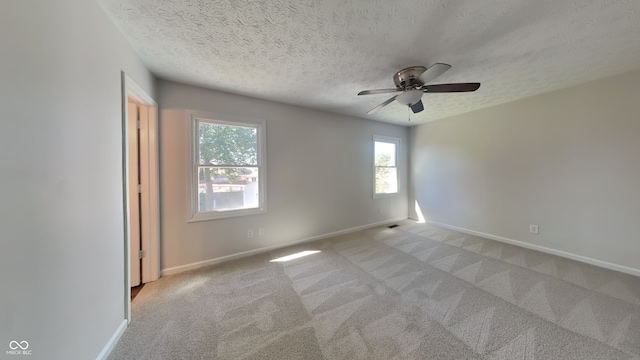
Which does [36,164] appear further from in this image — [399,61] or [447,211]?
[447,211]

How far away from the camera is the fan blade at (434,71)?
5.46 ft

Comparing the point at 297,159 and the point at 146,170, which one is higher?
the point at 297,159

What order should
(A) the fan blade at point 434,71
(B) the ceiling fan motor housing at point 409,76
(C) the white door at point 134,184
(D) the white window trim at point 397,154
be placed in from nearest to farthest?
(A) the fan blade at point 434,71 < (B) the ceiling fan motor housing at point 409,76 < (C) the white door at point 134,184 < (D) the white window trim at point 397,154

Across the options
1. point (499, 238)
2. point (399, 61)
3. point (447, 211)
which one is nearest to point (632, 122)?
point (499, 238)

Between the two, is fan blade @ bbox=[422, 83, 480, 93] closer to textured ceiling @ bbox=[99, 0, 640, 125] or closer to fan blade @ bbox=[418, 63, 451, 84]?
fan blade @ bbox=[418, 63, 451, 84]

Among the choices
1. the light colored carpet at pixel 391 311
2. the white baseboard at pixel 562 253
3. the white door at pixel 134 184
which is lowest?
the light colored carpet at pixel 391 311

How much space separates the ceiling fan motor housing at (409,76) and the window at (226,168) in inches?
78.7

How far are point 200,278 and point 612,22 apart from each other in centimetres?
452

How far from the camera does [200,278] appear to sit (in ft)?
7.73

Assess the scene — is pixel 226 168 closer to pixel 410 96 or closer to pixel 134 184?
pixel 134 184

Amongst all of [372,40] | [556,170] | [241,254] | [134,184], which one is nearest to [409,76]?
[372,40]

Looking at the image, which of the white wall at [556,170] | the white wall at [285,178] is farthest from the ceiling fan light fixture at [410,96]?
the white wall at [556,170]

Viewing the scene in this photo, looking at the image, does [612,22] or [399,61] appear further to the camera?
[399,61]

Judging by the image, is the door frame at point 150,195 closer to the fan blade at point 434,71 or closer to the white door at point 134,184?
the white door at point 134,184
